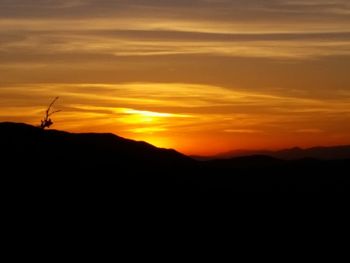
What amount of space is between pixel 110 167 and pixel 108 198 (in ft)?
13.3

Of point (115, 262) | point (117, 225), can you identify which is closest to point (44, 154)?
point (117, 225)

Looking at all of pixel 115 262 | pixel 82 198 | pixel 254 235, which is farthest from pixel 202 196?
pixel 115 262

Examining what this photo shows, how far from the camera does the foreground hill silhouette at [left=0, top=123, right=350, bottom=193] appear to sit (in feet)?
115

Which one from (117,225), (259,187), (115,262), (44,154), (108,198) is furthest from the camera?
(259,187)

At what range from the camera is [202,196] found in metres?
38.1

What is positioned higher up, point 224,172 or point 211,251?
point 224,172

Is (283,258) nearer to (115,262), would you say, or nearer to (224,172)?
(115,262)

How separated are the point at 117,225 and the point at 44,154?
21.4 feet

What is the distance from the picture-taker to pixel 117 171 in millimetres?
38375

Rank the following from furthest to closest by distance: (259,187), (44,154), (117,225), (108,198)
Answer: (259,187), (44,154), (108,198), (117,225)

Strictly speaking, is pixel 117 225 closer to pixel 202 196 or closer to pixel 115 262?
pixel 115 262

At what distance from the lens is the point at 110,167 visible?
3859 cm

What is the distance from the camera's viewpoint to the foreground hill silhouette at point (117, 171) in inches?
1378

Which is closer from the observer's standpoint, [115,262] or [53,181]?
[115,262]
